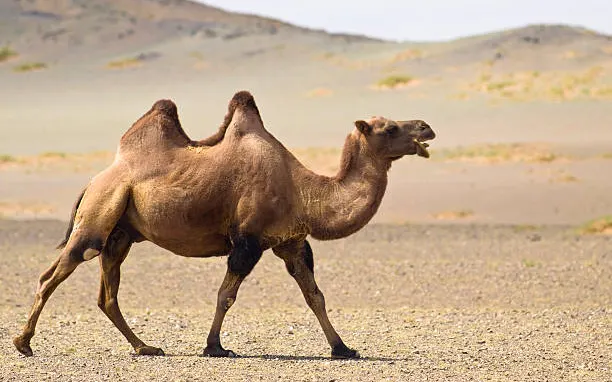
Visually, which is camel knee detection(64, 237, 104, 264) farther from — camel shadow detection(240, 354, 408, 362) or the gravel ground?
camel shadow detection(240, 354, 408, 362)

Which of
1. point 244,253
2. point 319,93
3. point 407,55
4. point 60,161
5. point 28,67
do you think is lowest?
point 60,161

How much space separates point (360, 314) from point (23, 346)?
A: 448cm

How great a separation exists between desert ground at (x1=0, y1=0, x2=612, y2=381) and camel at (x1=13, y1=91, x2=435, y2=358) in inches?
27.5

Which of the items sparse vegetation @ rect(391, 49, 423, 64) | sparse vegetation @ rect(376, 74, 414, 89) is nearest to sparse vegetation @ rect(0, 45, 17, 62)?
sparse vegetation @ rect(391, 49, 423, 64)

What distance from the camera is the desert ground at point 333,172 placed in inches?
453

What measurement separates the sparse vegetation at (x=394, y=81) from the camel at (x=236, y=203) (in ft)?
131

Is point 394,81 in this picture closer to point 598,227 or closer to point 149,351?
point 598,227

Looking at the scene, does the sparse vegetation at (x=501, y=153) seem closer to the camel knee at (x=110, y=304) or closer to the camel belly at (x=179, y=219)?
the camel knee at (x=110, y=304)

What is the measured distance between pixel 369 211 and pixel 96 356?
2.46 metres

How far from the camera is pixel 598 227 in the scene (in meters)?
25.4

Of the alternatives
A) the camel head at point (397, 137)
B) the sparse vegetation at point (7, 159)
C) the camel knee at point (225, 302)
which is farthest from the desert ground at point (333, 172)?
the camel head at point (397, 137)

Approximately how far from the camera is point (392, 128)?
10875 millimetres

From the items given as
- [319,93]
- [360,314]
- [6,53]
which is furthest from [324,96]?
[360,314]

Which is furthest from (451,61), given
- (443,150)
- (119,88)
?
(443,150)
